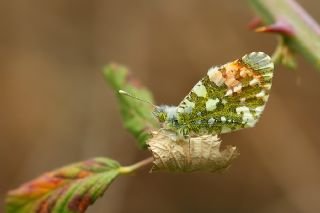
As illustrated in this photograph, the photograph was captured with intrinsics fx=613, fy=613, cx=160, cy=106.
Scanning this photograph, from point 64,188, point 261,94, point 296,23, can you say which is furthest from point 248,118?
point 64,188

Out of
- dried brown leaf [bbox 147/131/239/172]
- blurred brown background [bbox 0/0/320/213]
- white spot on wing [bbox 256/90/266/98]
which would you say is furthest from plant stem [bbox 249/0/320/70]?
blurred brown background [bbox 0/0/320/213]

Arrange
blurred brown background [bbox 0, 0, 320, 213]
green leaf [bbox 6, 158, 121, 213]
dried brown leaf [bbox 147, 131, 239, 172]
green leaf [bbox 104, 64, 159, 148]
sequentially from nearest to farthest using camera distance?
1. dried brown leaf [bbox 147, 131, 239, 172]
2. green leaf [bbox 6, 158, 121, 213]
3. green leaf [bbox 104, 64, 159, 148]
4. blurred brown background [bbox 0, 0, 320, 213]

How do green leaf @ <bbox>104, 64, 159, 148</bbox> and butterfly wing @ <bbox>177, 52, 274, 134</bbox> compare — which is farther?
green leaf @ <bbox>104, 64, 159, 148</bbox>

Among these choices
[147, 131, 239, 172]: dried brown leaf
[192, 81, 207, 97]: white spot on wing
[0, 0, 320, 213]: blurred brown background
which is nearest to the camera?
[147, 131, 239, 172]: dried brown leaf

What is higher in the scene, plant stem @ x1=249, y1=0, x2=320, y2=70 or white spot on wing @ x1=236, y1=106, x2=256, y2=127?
plant stem @ x1=249, y1=0, x2=320, y2=70

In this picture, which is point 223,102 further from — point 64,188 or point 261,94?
point 64,188

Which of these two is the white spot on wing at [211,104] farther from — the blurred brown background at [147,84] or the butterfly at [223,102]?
the blurred brown background at [147,84]

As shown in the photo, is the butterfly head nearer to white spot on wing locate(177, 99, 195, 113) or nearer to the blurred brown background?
white spot on wing locate(177, 99, 195, 113)
